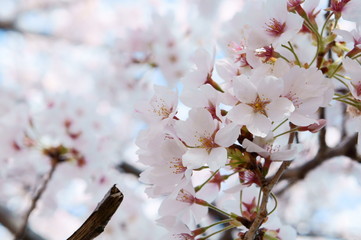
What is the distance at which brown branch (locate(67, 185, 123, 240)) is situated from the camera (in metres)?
0.73

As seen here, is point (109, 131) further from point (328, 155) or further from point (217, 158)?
point (217, 158)

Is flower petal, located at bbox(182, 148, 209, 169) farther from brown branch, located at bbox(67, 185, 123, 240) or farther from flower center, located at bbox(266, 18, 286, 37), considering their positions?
flower center, located at bbox(266, 18, 286, 37)

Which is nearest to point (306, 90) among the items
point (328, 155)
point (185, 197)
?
point (185, 197)

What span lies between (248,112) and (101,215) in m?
0.29

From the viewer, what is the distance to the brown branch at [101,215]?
73 cm

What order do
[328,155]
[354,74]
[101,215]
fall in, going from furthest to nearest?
[328,155], [354,74], [101,215]

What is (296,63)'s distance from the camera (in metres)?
0.91

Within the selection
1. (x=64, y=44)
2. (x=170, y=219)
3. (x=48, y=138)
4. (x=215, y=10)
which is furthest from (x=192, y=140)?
(x=64, y=44)

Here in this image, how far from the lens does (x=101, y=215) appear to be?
743mm

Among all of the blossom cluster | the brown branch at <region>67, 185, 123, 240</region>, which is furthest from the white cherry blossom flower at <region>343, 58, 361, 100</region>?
→ the brown branch at <region>67, 185, 123, 240</region>

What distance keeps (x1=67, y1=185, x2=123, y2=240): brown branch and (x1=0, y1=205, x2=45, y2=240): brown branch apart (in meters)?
1.42

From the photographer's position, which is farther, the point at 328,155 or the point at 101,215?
the point at 328,155

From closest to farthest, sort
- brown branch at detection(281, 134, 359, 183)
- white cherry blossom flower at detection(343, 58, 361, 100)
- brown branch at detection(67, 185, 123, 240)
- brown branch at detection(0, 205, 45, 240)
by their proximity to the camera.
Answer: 1. brown branch at detection(67, 185, 123, 240)
2. white cherry blossom flower at detection(343, 58, 361, 100)
3. brown branch at detection(281, 134, 359, 183)
4. brown branch at detection(0, 205, 45, 240)

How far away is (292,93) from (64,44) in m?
6.36
